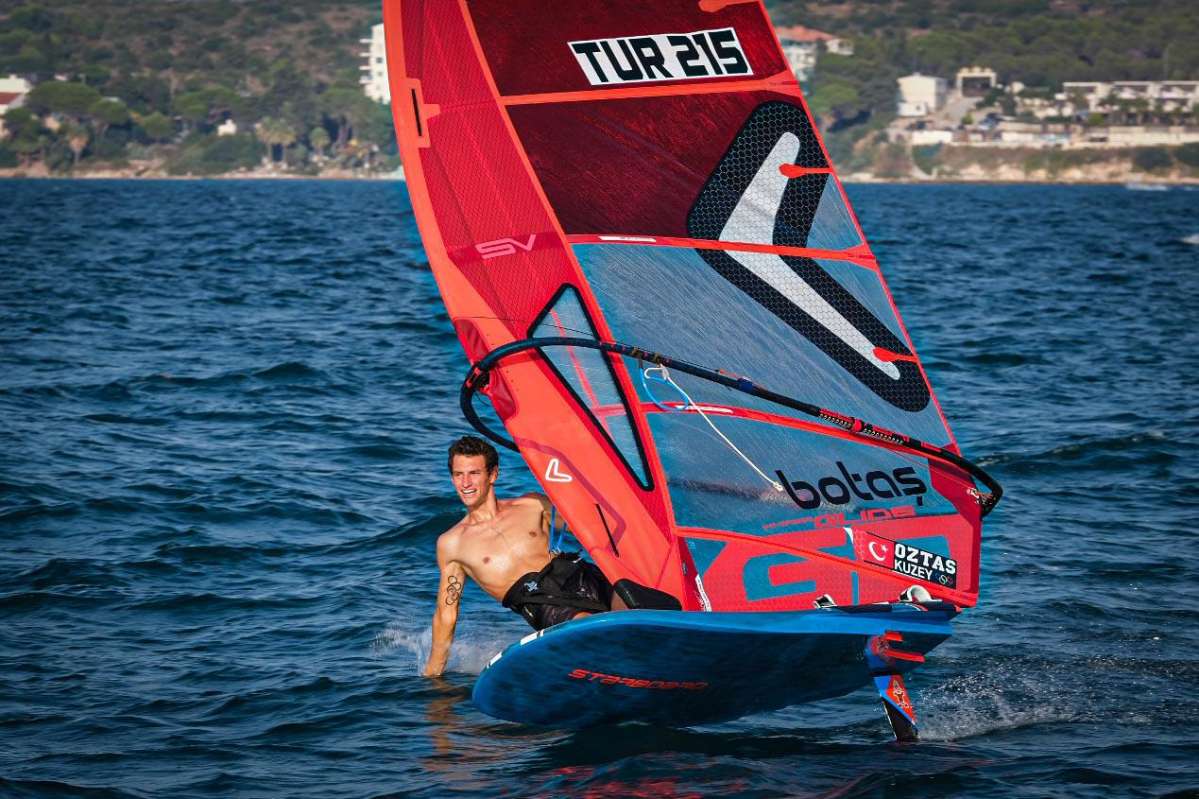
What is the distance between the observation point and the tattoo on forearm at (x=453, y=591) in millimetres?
7469

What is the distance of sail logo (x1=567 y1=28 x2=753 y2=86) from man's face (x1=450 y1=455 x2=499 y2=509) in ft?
6.48

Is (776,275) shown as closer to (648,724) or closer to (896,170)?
(648,724)

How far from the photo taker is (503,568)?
7.55 m

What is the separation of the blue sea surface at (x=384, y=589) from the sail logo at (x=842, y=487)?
3.93 ft

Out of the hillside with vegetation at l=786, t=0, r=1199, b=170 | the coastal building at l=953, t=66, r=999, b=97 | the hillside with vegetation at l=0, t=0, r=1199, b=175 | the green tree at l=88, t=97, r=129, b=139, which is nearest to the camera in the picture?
the hillside with vegetation at l=0, t=0, r=1199, b=175

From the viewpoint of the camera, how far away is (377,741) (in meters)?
7.41

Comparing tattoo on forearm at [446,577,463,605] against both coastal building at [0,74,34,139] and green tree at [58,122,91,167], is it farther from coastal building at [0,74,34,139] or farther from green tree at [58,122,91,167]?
coastal building at [0,74,34,139]

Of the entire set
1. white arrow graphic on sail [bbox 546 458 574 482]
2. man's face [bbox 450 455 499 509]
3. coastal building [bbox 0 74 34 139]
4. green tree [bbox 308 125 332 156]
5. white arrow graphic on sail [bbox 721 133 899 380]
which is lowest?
green tree [bbox 308 125 332 156]

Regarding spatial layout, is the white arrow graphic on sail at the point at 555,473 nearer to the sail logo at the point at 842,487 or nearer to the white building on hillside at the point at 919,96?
the sail logo at the point at 842,487

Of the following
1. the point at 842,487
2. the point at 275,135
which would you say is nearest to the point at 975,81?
the point at 275,135

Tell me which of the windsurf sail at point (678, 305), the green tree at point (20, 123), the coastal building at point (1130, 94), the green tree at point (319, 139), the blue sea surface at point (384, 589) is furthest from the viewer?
the green tree at point (319, 139)

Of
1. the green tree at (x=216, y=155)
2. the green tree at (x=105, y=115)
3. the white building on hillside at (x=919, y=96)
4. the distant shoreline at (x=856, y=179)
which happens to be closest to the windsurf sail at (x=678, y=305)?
the distant shoreline at (x=856, y=179)

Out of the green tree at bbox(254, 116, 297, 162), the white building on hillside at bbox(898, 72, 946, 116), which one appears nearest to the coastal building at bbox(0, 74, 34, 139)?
the green tree at bbox(254, 116, 297, 162)

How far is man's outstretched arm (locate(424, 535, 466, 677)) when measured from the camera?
747 centimetres
